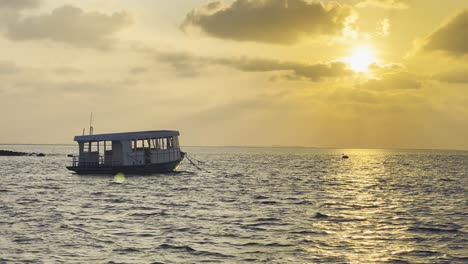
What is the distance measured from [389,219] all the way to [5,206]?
2510cm

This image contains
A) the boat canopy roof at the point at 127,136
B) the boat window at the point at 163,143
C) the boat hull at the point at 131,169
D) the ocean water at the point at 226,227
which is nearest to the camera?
the ocean water at the point at 226,227

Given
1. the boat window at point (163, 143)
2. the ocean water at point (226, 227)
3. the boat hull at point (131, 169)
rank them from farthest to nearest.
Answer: the boat window at point (163, 143), the boat hull at point (131, 169), the ocean water at point (226, 227)

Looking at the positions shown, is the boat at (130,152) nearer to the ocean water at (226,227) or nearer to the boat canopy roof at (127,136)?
the boat canopy roof at (127,136)

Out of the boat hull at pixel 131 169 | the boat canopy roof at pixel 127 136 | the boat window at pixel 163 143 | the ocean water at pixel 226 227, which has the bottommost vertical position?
the ocean water at pixel 226 227

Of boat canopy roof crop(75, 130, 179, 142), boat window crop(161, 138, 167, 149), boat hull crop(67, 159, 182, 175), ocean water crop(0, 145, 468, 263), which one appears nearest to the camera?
ocean water crop(0, 145, 468, 263)

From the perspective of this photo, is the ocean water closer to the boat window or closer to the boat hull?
the boat hull

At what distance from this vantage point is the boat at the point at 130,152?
59.9m

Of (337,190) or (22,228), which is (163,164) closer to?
(337,190)

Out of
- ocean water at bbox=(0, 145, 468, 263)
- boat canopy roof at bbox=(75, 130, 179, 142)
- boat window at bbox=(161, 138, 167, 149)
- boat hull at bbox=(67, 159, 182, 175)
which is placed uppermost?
boat canopy roof at bbox=(75, 130, 179, 142)

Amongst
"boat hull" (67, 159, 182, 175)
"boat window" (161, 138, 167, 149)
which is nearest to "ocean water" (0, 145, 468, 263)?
"boat hull" (67, 159, 182, 175)

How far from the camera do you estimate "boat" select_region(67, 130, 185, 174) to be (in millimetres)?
59875

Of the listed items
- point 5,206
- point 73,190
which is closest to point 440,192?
point 73,190

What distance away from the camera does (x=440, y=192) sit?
5291cm

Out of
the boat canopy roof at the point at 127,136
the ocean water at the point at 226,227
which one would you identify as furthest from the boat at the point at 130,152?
the ocean water at the point at 226,227
